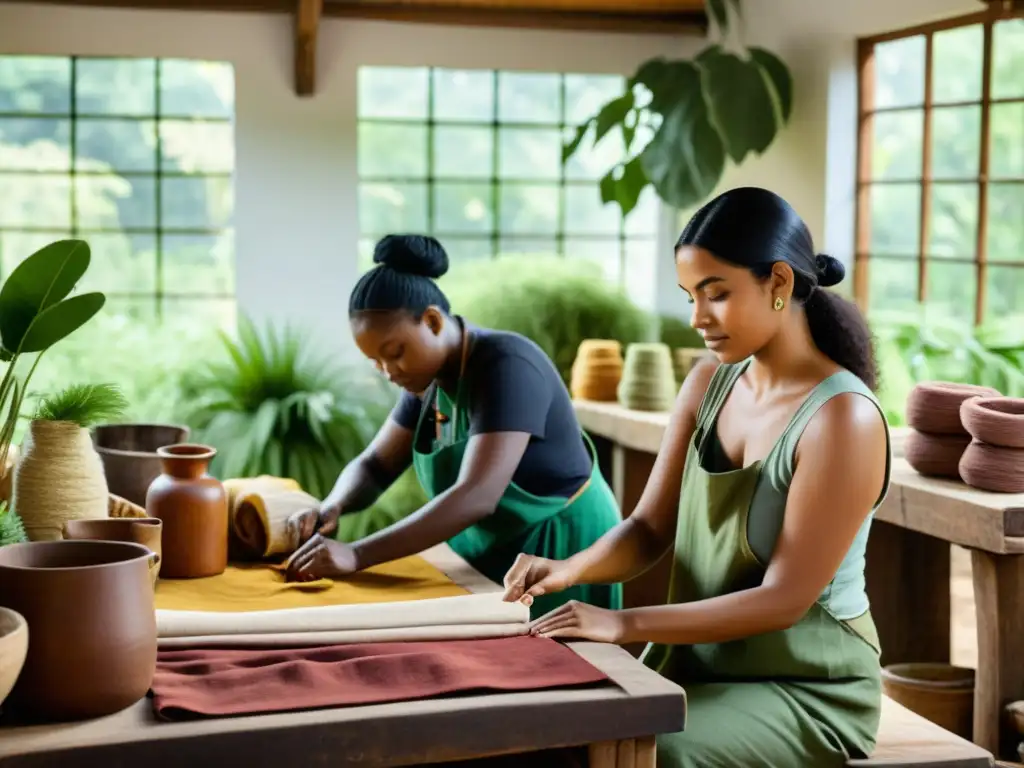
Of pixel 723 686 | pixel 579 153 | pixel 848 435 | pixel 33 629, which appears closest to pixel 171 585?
pixel 33 629

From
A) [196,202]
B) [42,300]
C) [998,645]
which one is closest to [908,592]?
[998,645]

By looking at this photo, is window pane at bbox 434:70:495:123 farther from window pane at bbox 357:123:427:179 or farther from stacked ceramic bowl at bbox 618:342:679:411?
stacked ceramic bowl at bbox 618:342:679:411

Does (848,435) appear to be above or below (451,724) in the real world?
above

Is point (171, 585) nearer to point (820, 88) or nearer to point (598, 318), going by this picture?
point (598, 318)

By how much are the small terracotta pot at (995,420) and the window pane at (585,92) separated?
4.18 meters

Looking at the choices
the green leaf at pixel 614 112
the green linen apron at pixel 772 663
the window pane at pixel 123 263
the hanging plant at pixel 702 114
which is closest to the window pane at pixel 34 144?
the window pane at pixel 123 263

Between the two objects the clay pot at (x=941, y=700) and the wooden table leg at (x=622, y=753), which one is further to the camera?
the clay pot at (x=941, y=700)

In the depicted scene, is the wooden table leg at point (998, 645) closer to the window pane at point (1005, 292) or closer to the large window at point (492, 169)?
the window pane at point (1005, 292)

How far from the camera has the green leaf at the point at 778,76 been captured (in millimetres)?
5477

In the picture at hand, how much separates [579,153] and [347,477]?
14.5 feet

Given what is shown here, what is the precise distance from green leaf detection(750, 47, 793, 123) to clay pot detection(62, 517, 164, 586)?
425 centimetres

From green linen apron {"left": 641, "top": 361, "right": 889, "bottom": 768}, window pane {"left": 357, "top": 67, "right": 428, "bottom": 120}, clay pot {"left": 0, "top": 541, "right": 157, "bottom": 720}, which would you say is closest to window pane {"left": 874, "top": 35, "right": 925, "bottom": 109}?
window pane {"left": 357, "top": 67, "right": 428, "bottom": 120}

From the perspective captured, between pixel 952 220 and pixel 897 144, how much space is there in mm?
383

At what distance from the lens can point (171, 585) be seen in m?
1.93
